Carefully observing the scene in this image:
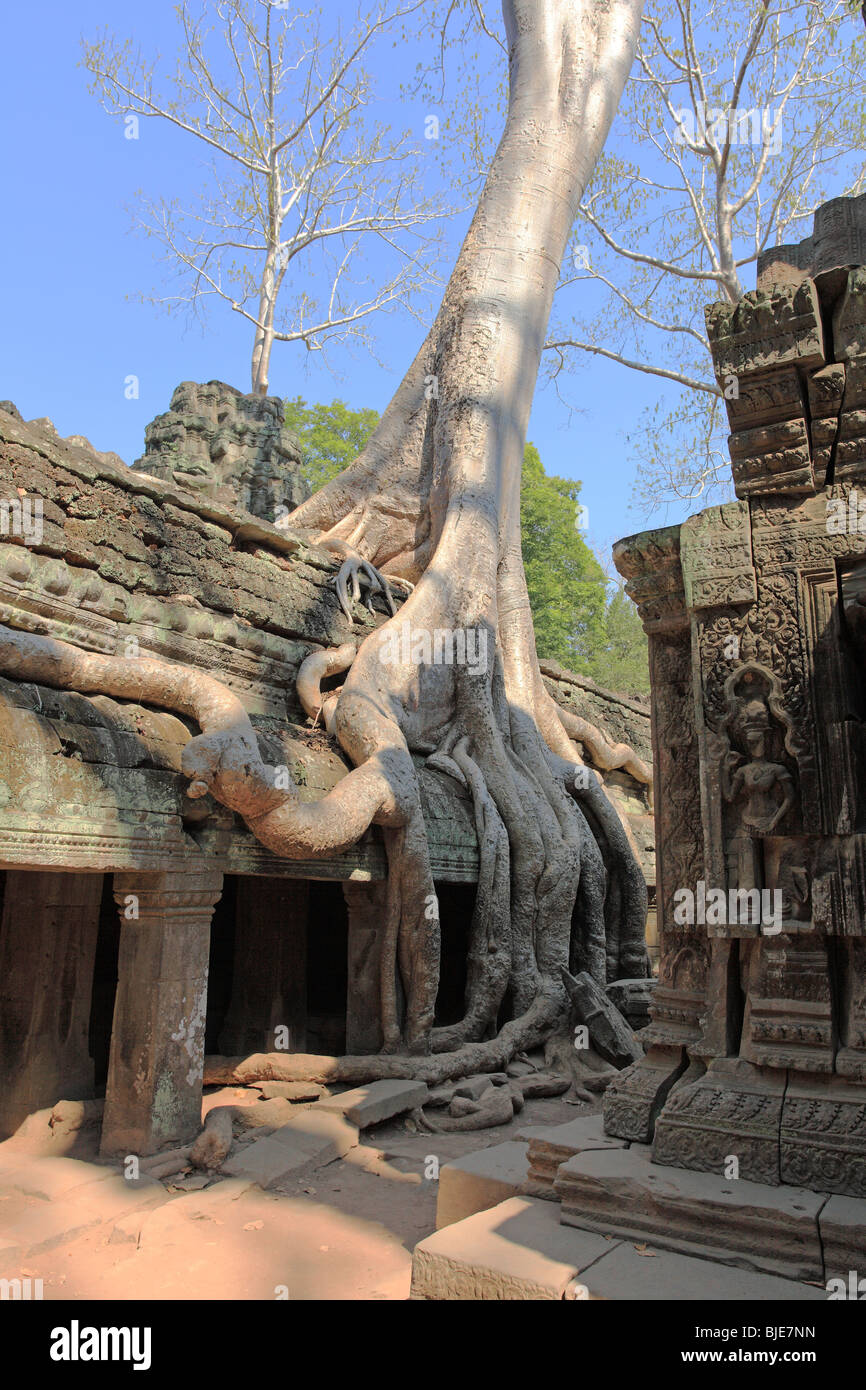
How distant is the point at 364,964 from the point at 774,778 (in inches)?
152

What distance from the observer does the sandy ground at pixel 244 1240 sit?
10.6 ft

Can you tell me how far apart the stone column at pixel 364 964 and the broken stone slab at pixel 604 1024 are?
161 cm

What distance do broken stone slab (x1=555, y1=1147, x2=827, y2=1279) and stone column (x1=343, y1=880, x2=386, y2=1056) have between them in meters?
3.41

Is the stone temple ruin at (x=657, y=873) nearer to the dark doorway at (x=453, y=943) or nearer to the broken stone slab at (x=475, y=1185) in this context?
the broken stone slab at (x=475, y=1185)

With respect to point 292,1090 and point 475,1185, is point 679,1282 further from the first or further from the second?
point 292,1090

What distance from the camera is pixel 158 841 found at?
446 centimetres

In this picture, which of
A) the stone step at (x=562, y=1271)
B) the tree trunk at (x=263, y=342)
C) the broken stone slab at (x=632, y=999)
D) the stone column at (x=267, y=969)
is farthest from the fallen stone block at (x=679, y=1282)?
the tree trunk at (x=263, y=342)

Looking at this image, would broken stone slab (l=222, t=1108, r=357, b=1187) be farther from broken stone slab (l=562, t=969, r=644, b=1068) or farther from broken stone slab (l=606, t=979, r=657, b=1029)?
broken stone slab (l=606, t=979, r=657, b=1029)

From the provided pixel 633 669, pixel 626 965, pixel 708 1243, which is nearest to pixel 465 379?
pixel 626 965

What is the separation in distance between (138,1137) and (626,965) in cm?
532

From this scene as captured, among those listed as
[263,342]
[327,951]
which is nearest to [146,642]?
[327,951]

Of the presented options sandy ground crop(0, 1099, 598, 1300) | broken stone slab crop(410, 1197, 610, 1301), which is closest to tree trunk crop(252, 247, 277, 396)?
sandy ground crop(0, 1099, 598, 1300)

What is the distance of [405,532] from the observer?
915cm
